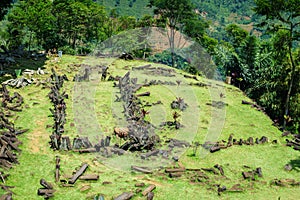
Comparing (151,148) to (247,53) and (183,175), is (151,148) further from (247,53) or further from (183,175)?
(247,53)

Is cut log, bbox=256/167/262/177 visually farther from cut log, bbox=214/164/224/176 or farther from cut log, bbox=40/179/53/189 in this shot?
cut log, bbox=40/179/53/189

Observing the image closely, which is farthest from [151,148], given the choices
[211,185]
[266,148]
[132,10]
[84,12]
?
[132,10]

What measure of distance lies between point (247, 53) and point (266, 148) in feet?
52.8

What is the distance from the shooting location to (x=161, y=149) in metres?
14.5

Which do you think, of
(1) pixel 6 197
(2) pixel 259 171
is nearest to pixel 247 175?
(2) pixel 259 171

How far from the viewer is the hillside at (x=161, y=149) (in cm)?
1121

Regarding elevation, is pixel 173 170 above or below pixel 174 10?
below

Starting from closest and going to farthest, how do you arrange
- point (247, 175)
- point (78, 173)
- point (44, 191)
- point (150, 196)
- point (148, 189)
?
point (44, 191) < point (150, 196) < point (148, 189) < point (78, 173) < point (247, 175)

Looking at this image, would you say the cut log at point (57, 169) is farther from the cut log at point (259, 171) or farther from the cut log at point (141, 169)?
the cut log at point (259, 171)

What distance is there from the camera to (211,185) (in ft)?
38.7

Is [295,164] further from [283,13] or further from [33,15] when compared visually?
[33,15]

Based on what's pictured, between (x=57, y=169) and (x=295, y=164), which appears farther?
(x=295, y=164)

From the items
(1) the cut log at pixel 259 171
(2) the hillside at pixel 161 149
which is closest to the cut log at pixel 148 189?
(2) the hillside at pixel 161 149

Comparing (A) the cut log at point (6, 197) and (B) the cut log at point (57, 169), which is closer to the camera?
(A) the cut log at point (6, 197)
